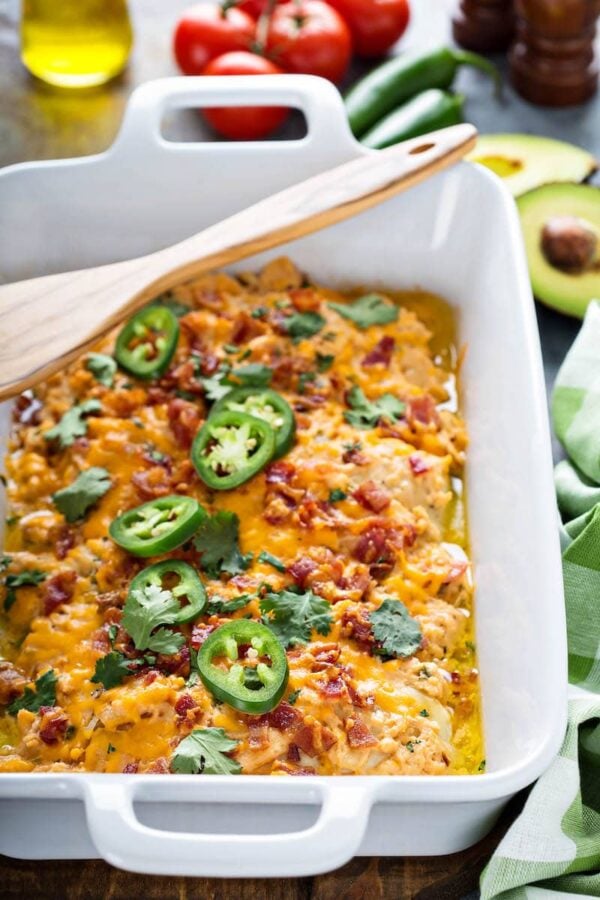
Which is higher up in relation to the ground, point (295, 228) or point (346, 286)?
point (295, 228)

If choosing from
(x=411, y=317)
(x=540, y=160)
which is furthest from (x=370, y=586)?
(x=540, y=160)

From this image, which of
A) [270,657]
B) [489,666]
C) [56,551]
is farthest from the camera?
[56,551]

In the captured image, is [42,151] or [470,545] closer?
[470,545]

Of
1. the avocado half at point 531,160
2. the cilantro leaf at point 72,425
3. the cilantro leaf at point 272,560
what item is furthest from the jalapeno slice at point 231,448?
the avocado half at point 531,160

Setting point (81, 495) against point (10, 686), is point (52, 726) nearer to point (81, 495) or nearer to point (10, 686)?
point (10, 686)

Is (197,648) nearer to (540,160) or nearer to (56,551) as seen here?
(56,551)

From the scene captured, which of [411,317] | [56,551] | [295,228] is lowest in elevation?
[56,551]
